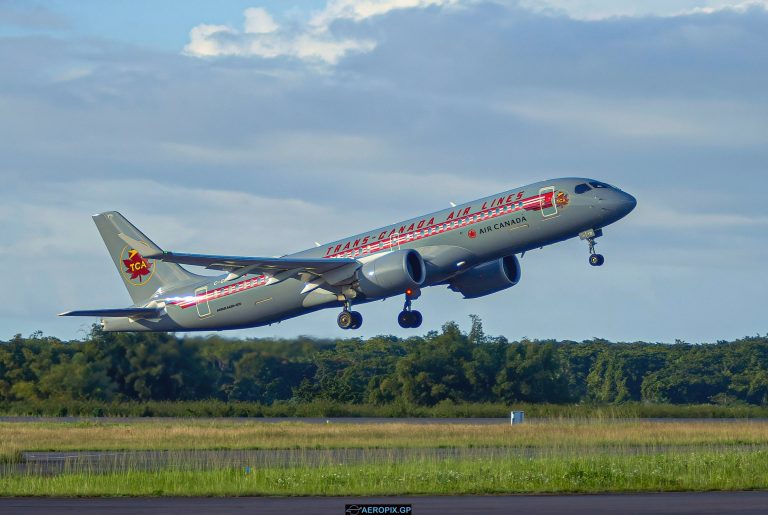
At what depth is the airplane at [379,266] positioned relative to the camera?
161 feet

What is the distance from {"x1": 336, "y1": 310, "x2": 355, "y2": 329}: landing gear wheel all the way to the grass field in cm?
444

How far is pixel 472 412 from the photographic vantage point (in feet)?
229

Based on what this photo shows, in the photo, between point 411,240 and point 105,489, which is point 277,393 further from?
point 105,489

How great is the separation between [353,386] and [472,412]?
10.9m

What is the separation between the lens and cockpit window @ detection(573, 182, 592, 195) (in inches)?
1918

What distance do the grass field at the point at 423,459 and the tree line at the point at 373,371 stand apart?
154 inches

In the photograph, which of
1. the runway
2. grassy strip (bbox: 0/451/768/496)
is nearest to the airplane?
the runway

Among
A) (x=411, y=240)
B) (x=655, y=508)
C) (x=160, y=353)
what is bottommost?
(x=655, y=508)

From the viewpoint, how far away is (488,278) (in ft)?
185

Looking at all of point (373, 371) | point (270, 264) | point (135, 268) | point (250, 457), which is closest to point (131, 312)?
point (135, 268)

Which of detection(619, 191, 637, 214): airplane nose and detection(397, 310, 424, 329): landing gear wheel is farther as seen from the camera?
detection(397, 310, 424, 329): landing gear wheel

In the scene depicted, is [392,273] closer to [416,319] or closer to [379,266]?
[379,266]

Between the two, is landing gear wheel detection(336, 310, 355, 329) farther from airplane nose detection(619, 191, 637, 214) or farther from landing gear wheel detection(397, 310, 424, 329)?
airplane nose detection(619, 191, 637, 214)

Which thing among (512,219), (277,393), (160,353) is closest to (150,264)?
(160,353)
